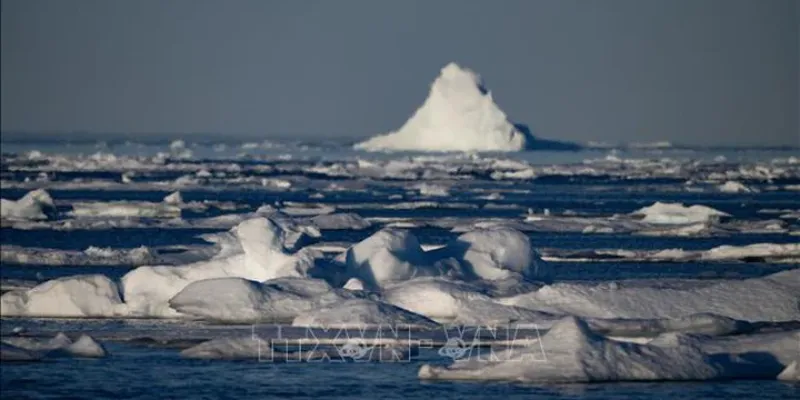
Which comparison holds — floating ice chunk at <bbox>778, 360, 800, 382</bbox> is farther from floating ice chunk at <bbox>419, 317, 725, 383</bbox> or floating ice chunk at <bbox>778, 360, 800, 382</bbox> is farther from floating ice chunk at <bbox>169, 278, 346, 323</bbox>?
floating ice chunk at <bbox>169, 278, 346, 323</bbox>

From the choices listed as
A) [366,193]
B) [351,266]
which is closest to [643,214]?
[366,193]

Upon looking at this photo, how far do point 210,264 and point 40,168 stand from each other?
145 ft

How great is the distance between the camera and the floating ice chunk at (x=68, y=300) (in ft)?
62.2

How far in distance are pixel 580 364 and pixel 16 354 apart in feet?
17.4

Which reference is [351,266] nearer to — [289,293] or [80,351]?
[289,293]

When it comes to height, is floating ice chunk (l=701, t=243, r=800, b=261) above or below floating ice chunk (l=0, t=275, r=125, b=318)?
below

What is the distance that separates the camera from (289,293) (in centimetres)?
1914

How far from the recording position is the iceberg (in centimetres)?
8462

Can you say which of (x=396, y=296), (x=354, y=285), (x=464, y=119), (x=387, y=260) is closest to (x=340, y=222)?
(x=387, y=260)

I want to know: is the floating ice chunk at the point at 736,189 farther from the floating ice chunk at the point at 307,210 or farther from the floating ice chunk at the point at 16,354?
the floating ice chunk at the point at 16,354

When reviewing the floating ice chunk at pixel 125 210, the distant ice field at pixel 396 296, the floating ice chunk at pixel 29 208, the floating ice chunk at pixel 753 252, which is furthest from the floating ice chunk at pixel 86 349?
the floating ice chunk at pixel 125 210

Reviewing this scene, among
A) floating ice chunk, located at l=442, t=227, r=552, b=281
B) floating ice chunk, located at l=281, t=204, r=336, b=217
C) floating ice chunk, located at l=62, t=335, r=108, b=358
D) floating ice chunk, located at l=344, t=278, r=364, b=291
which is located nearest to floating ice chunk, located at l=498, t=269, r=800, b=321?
floating ice chunk, located at l=344, t=278, r=364, b=291

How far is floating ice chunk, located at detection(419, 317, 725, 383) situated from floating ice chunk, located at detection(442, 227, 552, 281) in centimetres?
576

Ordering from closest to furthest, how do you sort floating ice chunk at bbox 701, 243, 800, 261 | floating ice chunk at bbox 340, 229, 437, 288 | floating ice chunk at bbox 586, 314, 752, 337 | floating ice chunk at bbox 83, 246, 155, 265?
floating ice chunk at bbox 586, 314, 752, 337, floating ice chunk at bbox 340, 229, 437, 288, floating ice chunk at bbox 83, 246, 155, 265, floating ice chunk at bbox 701, 243, 800, 261
